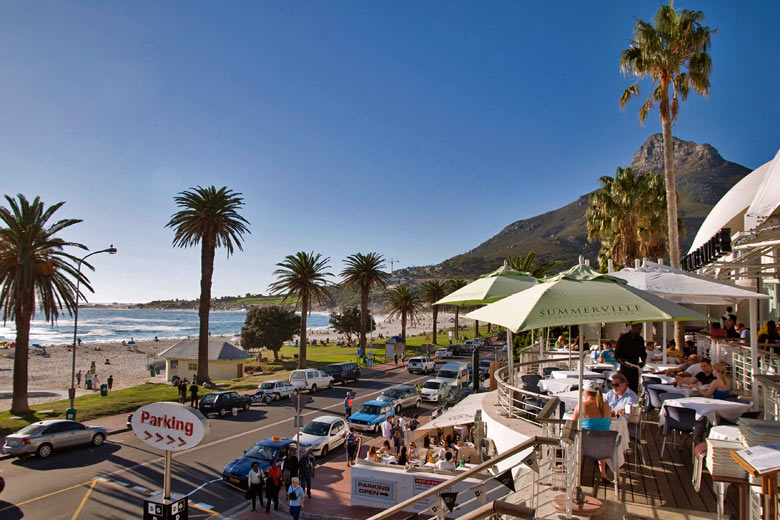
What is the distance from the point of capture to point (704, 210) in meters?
193

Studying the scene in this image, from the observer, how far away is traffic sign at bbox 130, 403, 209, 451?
22.9 feet

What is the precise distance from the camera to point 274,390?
103 ft

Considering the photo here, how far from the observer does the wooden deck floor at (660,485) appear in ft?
19.7

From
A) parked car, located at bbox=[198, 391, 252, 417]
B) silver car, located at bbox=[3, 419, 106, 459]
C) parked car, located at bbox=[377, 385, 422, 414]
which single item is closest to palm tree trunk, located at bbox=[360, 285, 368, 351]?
parked car, located at bbox=[377, 385, 422, 414]

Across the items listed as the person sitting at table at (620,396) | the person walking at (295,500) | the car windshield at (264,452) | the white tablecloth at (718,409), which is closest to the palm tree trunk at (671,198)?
the person sitting at table at (620,396)

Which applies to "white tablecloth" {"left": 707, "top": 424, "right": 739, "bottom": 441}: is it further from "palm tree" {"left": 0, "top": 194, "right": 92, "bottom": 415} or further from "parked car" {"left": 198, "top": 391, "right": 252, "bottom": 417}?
"palm tree" {"left": 0, "top": 194, "right": 92, "bottom": 415}

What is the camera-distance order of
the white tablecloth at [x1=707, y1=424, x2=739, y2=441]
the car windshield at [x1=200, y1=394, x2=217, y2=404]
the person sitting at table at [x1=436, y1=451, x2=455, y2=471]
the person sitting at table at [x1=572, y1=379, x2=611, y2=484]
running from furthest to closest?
the car windshield at [x1=200, y1=394, x2=217, y2=404] → the person sitting at table at [x1=436, y1=451, x2=455, y2=471] → the person sitting at table at [x1=572, y1=379, x2=611, y2=484] → the white tablecloth at [x1=707, y1=424, x2=739, y2=441]

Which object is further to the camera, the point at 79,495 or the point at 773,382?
the point at 79,495

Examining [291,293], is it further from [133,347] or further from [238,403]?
[133,347]

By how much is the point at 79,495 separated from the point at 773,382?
59.5 ft

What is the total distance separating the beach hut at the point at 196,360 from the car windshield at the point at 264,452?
2780cm

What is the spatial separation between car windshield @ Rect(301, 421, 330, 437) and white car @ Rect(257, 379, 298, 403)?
11.2 metres

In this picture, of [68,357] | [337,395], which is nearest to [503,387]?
[337,395]

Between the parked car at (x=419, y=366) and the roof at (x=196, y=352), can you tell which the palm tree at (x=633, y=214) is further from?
the roof at (x=196, y=352)
